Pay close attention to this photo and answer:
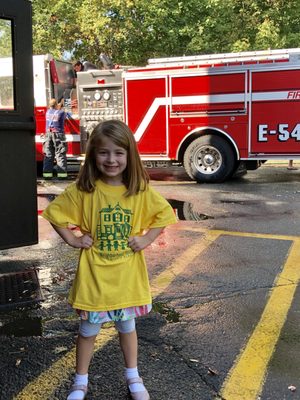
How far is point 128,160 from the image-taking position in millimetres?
2629

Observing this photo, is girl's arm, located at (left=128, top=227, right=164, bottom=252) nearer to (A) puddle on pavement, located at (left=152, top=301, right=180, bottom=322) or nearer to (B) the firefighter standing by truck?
(A) puddle on pavement, located at (left=152, top=301, right=180, bottom=322)

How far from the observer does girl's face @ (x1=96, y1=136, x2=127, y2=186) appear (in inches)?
101

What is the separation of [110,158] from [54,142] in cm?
967

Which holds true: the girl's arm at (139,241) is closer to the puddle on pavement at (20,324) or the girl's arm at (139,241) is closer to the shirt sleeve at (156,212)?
the shirt sleeve at (156,212)

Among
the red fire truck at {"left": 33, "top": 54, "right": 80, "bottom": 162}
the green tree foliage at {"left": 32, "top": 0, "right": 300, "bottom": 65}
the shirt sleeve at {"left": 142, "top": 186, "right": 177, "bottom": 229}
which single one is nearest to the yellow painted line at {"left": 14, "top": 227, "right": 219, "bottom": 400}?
the shirt sleeve at {"left": 142, "top": 186, "right": 177, "bottom": 229}

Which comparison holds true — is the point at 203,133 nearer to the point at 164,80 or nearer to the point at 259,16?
the point at 164,80

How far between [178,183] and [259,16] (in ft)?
37.5

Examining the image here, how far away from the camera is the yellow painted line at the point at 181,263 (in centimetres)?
451

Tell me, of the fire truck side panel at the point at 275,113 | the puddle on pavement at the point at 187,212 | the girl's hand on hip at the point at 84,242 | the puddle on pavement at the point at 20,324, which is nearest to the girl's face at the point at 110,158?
the girl's hand on hip at the point at 84,242

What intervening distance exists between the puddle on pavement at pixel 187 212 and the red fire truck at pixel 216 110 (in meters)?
2.81

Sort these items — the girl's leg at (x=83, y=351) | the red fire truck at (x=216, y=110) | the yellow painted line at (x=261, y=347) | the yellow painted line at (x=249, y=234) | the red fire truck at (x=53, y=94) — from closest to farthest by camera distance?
the girl's leg at (x=83, y=351) < the yellow painted line at (x=261, y=347) < the yellow painted line at (x=249, y=234) < the red fire truck at (x=216, y=110) < the red fire truck at (x=53, y=94)

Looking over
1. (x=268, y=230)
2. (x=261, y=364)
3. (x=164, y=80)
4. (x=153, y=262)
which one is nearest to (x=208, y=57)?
(x=164, y=80)

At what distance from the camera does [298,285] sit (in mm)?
4445

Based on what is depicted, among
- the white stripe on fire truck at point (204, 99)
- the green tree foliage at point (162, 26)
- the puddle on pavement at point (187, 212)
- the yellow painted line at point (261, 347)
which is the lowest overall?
the yellow painted line at point (261, 347)
